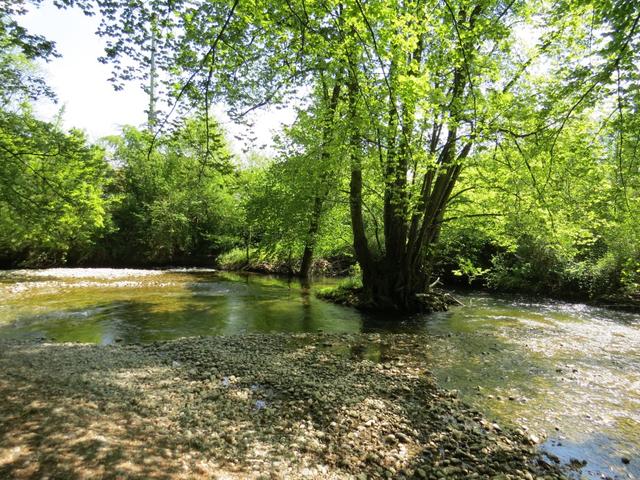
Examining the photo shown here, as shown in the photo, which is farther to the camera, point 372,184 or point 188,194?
point 188,194

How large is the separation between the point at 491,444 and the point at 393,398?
1681mm

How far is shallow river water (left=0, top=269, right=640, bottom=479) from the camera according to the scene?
229 inches

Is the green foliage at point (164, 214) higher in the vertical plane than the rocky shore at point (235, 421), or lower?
higher

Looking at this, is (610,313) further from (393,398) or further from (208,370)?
(208,370)

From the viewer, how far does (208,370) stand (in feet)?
23.8

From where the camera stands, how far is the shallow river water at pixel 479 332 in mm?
5818

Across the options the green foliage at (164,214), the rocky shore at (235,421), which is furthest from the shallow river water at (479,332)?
the green foliage at (164,214)

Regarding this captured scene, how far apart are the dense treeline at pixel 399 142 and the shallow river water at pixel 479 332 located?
2238 mm

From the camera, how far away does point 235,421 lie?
5.26m

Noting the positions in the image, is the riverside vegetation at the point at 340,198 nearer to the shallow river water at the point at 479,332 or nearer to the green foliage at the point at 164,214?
the shallow river water at the point at 479,332

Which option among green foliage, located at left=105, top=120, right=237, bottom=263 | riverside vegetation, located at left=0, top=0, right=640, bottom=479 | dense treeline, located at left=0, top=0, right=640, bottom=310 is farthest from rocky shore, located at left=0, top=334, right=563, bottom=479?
green foliage, located at left=105, top=120, right=237, bottom=263

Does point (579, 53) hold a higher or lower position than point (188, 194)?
higher

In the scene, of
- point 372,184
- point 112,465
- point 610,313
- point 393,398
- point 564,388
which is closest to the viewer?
point 112,465

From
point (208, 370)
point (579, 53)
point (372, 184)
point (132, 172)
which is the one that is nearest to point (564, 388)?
point (208, 370)
